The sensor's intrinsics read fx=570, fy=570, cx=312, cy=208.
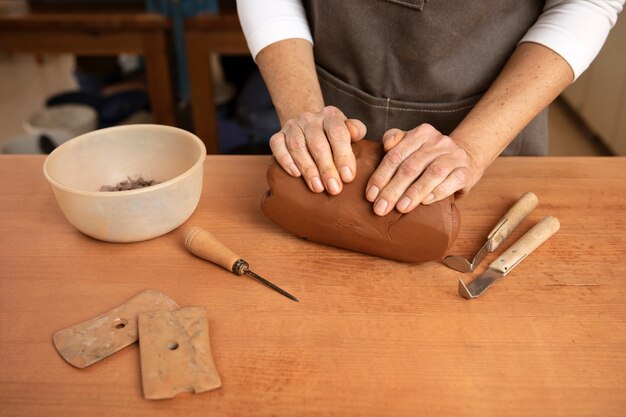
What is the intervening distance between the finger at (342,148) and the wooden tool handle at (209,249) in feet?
0.69

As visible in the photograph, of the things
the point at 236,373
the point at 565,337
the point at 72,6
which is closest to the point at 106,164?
the point at 236,373

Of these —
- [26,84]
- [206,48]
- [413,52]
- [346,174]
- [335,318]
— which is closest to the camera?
[335,318]

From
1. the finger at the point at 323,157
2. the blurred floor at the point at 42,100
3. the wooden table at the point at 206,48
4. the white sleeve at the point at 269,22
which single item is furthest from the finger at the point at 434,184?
the blurred floor at the point at 42,100

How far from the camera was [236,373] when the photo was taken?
0.71 m

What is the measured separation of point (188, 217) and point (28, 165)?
412mm

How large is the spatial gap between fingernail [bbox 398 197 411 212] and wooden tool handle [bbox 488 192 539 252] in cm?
Result: 16

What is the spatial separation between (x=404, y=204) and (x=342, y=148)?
0.44ft

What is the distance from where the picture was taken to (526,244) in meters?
0.90

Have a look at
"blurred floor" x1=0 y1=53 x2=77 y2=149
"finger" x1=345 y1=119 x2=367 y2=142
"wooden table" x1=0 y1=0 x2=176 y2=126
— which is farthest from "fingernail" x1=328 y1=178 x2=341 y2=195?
"blurred floor" x1=0 y1=53 x2=77 y2=149

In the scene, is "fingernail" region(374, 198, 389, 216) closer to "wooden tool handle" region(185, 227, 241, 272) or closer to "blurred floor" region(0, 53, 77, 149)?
"wooden tool handle" region(185, 227, 241, 272)

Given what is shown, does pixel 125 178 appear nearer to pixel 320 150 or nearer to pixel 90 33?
pixel 320 150

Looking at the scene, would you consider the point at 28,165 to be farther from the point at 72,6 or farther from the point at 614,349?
the point at 72,6

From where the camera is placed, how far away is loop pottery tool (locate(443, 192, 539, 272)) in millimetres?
878

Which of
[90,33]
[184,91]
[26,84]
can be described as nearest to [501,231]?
[90,33]
